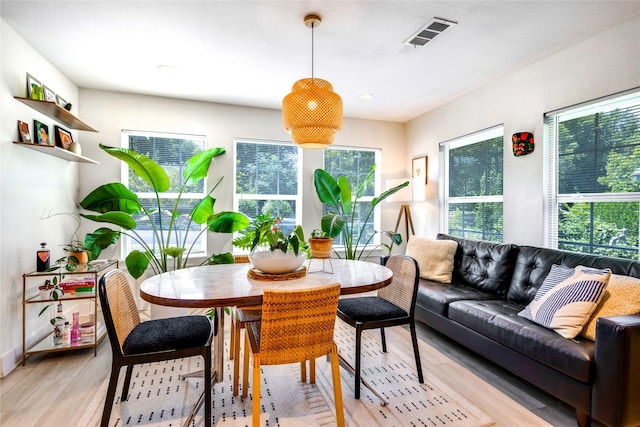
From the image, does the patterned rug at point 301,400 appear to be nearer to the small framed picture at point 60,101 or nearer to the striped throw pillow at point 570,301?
the striped throw pillow at point 570,301

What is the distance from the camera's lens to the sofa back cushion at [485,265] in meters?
2.90

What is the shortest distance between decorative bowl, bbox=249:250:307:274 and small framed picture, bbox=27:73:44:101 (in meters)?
2.31

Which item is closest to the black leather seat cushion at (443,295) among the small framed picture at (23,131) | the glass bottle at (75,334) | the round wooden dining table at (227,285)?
the round wooden dining table at (227,285)

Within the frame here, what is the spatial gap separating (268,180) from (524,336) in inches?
130

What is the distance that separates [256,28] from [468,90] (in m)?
2.48

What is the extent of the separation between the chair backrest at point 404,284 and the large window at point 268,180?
2.27 m

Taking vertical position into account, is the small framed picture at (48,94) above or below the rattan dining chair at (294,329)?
above

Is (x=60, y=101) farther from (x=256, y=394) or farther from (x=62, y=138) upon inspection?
(x=256, y=394)

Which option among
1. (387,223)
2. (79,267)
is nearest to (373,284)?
(79,267)

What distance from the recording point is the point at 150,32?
2457mm

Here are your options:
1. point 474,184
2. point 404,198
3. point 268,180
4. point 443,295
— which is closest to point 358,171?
point 404,198

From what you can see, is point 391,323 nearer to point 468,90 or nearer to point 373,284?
point 373,284

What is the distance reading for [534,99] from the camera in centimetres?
304

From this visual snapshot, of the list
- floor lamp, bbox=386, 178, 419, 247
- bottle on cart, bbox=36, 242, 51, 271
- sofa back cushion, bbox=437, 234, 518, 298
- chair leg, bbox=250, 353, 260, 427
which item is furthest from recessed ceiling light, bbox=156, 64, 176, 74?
sofa back cushion, bbox=437, 234, 518, 298
